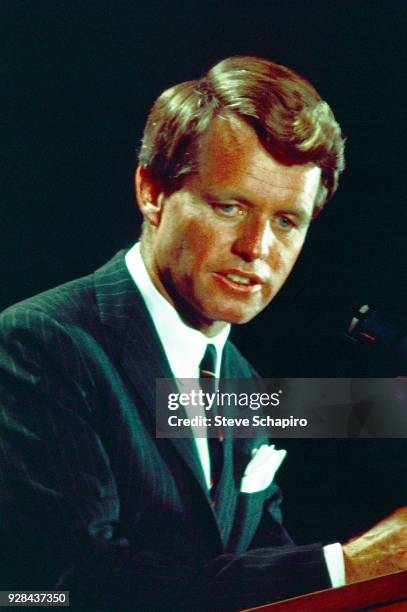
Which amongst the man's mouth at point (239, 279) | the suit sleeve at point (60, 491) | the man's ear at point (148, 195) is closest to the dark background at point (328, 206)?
the man's ear at point (148, 195)

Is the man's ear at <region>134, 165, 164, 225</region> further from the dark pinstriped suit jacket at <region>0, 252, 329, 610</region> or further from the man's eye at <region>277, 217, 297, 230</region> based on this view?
the man's eye at <region>277, 217, 297, 230</region>

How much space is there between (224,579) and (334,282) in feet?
2.85

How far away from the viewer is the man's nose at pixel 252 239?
1.78 m

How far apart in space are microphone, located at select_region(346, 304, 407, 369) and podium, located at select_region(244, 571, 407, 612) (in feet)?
1.92

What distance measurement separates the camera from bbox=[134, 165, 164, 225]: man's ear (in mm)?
1821

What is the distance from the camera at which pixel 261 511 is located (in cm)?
191

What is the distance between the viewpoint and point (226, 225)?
178cm

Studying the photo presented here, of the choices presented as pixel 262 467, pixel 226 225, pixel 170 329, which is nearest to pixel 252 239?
pixel 226 225

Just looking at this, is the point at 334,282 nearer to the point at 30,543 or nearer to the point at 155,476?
the point at 155,476

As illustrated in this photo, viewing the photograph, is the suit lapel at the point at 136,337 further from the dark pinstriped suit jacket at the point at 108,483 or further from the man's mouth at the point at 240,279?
the man's mouth at the point at 240,279

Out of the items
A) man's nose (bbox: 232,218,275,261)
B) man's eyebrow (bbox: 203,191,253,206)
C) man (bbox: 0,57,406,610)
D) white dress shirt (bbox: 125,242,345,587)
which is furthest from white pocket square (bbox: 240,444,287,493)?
man's eyebrow (bbox: 203,191,253,206)

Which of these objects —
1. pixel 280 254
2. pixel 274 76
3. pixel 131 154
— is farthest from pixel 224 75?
pixel 280 254

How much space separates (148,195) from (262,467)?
81 cm

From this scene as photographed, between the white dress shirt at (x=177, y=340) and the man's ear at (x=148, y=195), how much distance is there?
84 millimetres
